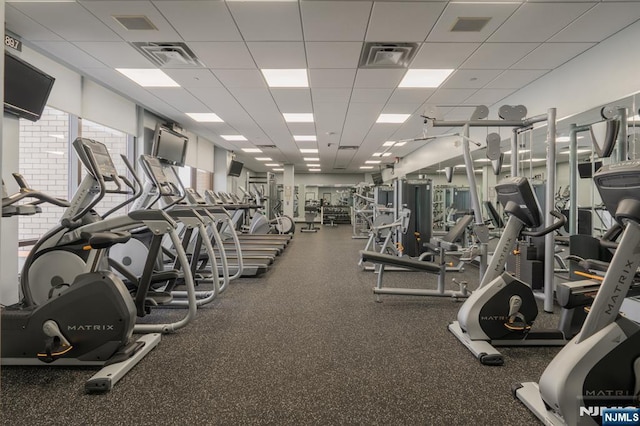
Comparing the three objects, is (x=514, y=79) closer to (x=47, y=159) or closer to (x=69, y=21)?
(x=69, y=21)

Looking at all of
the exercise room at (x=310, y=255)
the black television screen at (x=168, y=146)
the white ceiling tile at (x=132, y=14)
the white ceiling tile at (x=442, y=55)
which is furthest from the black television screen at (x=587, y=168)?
the black television screen at (x=168, y=146)

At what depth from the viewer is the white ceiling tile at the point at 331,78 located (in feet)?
13.7

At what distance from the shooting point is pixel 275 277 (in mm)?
4484

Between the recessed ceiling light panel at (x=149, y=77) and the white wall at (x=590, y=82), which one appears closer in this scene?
the white wall at (x=590, y=82)

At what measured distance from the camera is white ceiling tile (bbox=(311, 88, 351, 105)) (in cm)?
488

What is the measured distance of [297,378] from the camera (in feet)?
Answer: 6.14

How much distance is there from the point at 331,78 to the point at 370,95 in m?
0.95

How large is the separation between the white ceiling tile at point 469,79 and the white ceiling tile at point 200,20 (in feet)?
9.58

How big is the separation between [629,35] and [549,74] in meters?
1.14

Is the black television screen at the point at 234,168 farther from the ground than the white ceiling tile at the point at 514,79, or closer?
closer

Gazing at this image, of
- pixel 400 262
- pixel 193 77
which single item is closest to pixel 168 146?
pixel 193 77

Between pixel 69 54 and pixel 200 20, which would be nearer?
pixel 200 20

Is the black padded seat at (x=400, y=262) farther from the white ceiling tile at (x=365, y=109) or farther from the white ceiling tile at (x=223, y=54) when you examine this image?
the white ceiling tile at (x=365, y=109)

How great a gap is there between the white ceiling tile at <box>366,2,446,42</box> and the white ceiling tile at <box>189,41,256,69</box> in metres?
1.47
